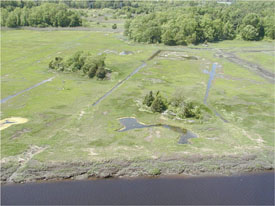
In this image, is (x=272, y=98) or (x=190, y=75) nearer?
(x=272, y=98)

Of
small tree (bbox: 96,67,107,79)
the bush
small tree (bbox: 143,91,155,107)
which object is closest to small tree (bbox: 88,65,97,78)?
small tree (bbox: 96,67,107,79)

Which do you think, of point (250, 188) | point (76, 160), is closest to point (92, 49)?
point (76, 160)

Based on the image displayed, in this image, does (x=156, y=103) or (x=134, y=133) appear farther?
(x=156, y=103)

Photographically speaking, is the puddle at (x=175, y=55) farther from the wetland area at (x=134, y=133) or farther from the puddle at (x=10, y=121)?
the puddle at (x=10, y=121)

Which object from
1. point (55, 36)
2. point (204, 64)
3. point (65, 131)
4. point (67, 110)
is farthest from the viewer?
point (55, 36)

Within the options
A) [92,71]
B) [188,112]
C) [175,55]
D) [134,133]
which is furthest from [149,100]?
[175,55]

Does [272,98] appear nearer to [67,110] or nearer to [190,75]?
[190,75]

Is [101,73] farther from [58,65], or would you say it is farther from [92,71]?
[58,65]

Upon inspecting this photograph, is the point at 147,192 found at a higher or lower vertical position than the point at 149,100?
lower
